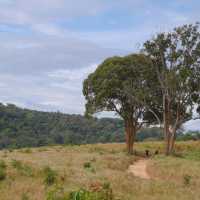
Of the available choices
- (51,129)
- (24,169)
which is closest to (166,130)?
(24,169)

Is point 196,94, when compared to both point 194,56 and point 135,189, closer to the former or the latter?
point 194,56

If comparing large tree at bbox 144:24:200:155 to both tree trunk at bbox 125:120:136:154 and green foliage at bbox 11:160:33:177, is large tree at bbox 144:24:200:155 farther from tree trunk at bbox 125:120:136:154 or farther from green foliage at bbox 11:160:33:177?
green foliage at bbox 11:160:33:177

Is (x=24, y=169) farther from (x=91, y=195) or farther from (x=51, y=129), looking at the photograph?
(x=51, y=129)

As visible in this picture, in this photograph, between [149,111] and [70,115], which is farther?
[70,115]

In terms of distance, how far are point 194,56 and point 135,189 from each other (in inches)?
1094

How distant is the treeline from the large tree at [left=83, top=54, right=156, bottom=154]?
108 ft

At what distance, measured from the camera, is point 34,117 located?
105875 mm

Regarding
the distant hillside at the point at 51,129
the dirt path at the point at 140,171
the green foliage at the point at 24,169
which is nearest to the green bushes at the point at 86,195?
the green foliage at the point at 24,169

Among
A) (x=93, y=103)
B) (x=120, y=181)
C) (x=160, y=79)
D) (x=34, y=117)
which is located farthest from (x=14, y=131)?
(x=120, y=181)

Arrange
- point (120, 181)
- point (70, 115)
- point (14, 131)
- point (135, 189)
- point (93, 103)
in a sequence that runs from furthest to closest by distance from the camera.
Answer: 1. point (70, 115)
2. point (14, 131)
3. point (93, 103)
4. point (120, 181)
5. point (135, 189)

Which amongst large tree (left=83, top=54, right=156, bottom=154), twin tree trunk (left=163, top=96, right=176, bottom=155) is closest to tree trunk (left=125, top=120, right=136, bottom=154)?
large tree (left=83, top=54, right=156, bottom=154)

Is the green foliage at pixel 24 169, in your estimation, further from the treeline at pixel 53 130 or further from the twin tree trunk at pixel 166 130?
the treeline at pixel 53 130

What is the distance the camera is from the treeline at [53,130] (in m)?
83.1

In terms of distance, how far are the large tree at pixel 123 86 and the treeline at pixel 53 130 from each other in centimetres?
3283
